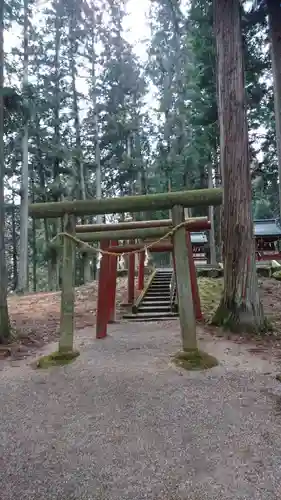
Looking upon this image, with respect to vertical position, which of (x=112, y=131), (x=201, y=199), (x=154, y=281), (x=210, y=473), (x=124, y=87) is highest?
(x=124, y=87)

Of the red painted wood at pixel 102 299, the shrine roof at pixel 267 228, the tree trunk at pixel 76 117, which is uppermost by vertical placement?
the tree trunk at pixel 76 117

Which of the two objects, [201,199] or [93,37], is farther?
[93,37]

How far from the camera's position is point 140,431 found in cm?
278

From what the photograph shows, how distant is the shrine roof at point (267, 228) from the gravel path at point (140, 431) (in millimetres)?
13049

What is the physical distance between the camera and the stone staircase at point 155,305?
7691mm

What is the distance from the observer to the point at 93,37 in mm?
18766

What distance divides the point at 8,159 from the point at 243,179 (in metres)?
14.1

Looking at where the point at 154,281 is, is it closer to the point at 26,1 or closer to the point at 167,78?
the point at 26,1

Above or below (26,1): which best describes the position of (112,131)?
below

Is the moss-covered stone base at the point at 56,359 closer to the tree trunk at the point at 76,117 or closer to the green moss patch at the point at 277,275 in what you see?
the green moss patch at the point at 277,275

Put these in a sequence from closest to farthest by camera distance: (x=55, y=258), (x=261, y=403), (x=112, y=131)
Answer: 1. (x=261, y=403)
2. (x=55, y=258)
3. (x=112, y=131)

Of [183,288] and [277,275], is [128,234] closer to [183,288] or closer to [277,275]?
[183,288]

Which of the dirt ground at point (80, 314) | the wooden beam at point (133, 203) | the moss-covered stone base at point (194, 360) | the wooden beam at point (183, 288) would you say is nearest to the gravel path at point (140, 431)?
the moss-covered stone base at point (194, 360)

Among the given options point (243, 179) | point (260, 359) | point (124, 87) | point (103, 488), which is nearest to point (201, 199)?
point (243, 179)
